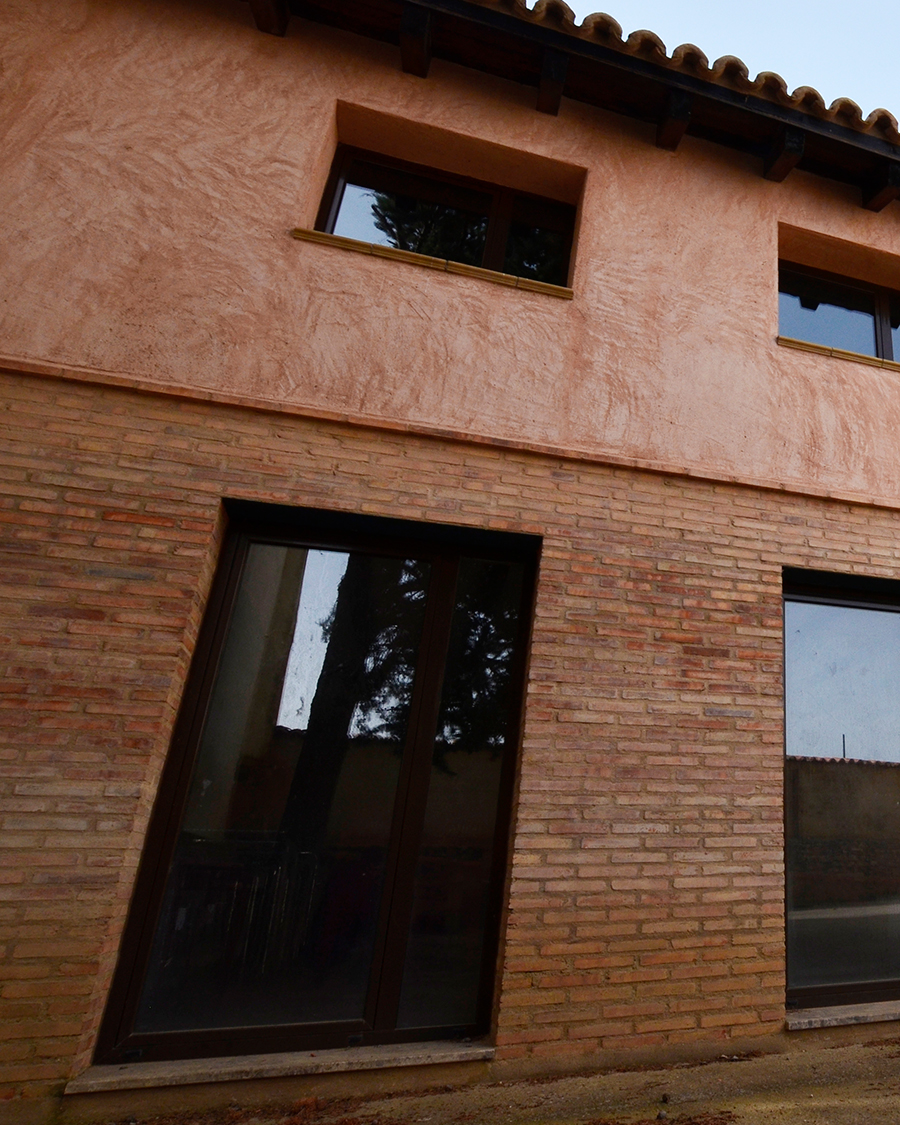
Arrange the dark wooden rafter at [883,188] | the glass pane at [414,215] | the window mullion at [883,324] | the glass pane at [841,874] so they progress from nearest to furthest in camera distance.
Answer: the glass pane at [841,874] → the glass pane at [414,215] → the dark wooden rafter at [883,188] → the window mullion at [883,324]

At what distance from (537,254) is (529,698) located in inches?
125

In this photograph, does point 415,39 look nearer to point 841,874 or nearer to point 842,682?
point 842,682

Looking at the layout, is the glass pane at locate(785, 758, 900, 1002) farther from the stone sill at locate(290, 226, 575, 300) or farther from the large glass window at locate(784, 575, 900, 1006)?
the stone sill at locate(290, 226, 575, 300)

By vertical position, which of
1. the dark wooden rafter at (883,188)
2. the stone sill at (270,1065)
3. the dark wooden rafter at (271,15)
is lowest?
the stone sill at (270,1065)

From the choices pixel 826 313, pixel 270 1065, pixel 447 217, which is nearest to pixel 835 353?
pixel 826 313

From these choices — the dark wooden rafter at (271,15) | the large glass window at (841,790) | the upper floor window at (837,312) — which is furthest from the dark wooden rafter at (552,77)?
the large glass window at (841,790)

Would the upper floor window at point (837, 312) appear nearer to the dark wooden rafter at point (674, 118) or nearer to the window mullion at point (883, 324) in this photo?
the window mullion at point (883, 324)

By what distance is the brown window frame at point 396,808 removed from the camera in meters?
2.83

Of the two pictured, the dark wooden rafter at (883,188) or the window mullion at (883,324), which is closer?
the dark wooden rafter at (883,188)

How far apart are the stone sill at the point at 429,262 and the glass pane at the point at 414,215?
40 cm

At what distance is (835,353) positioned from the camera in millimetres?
4391

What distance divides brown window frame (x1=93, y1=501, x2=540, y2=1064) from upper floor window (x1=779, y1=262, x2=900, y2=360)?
9.96 ft

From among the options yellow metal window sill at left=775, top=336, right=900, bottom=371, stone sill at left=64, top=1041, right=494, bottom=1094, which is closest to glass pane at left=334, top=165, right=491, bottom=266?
yellow metal window sill at left=775, top=336, right=900, bottom=371

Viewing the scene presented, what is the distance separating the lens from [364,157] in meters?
4.42
